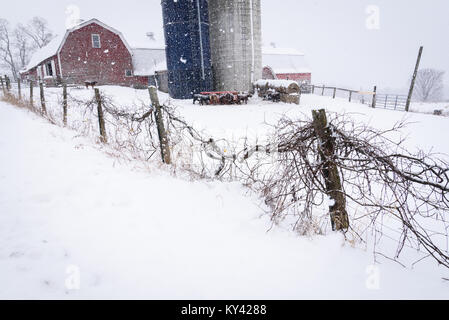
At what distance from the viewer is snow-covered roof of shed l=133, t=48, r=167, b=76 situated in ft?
93.3

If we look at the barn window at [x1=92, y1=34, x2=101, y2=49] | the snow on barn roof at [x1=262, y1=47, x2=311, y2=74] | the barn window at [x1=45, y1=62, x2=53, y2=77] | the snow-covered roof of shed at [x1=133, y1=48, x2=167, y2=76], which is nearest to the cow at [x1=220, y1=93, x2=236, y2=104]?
the snow-covered roof of shed at [x1=133, y1=48, x2=167, y2=76]

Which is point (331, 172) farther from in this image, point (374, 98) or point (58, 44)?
point (58, 44)

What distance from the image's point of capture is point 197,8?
17.7 metres

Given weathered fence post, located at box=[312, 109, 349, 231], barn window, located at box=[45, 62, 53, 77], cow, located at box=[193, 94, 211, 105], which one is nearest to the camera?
weathered fence post, located at box=[312, 109, 349, 231]

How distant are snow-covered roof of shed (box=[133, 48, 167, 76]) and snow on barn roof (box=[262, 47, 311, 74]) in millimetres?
13795

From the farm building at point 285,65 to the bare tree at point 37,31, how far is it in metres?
41.1

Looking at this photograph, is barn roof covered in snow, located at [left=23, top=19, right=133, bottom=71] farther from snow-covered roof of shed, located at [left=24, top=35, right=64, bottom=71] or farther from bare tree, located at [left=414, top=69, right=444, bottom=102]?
bare tree, located at [left=414, top=69, right=444, bottom=102]

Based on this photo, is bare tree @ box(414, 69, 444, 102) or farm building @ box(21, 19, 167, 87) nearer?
farm building @ box(21, 19, 167, 87)

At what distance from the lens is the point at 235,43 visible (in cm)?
1775

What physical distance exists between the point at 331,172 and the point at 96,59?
29088mm
